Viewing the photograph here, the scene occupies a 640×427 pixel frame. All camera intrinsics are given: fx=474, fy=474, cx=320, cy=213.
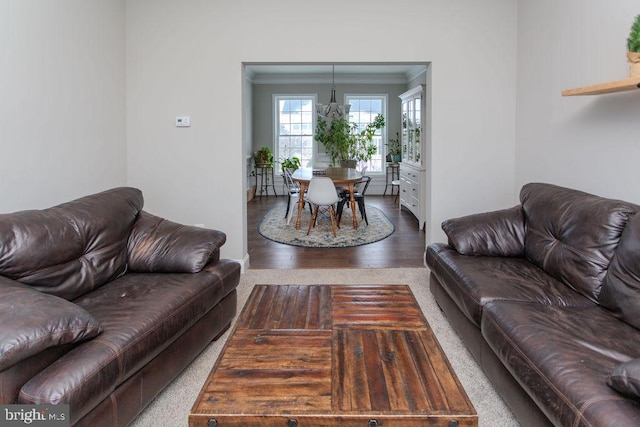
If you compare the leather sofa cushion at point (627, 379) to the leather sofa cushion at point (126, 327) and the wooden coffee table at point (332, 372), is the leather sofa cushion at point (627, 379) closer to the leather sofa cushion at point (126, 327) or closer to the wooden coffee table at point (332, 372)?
the wooden coffee table at point (332, 372)

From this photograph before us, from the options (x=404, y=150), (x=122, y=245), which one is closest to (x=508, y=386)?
(x=122, y=245)

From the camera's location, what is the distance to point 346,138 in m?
10.4

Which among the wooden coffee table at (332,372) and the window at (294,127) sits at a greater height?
the window at (294,127)

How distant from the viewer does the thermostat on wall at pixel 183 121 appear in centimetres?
439

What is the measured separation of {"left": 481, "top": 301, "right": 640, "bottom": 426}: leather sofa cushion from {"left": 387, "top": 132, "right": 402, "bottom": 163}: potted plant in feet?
28.1

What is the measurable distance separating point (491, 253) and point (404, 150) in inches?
222

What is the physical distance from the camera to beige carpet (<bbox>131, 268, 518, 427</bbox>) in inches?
84.4

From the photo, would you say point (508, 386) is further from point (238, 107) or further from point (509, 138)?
point (238, 107)

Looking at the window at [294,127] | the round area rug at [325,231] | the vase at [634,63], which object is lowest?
the round area rug at [325,231]

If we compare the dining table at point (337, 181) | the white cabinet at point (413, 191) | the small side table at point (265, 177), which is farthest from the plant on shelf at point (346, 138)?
the dining table at point (337, 181)

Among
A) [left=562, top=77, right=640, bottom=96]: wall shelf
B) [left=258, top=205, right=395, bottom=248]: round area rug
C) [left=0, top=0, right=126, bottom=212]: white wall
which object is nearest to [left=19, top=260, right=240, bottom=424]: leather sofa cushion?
[left=0, top=0, right=126, bottom=212]: white wall

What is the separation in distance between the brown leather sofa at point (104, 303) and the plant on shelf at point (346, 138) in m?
7.35

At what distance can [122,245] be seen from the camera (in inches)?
114

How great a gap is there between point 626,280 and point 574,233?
52 centimetres
